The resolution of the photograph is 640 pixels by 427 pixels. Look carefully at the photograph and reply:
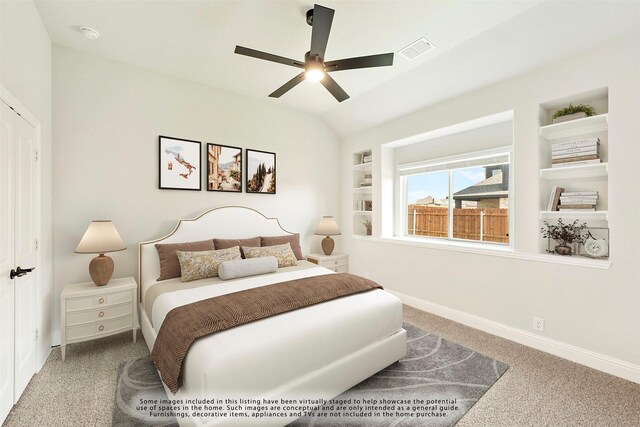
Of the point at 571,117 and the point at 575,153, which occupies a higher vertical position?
the point at 571,117

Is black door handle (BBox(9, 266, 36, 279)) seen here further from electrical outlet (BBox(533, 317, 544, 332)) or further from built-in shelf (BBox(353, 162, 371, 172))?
electrical outlet (BBox(533, 317, 544, 332))

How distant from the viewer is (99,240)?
262 cm

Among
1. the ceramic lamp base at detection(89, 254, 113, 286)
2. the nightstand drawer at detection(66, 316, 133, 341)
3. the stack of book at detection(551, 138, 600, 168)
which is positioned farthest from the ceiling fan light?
the nightstand drawer at detection(66, 316, 133, 341)

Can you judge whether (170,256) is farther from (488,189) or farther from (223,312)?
(488,189)

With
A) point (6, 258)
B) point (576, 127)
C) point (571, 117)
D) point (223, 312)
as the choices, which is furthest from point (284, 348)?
point (576, 127)

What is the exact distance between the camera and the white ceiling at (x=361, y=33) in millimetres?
2211

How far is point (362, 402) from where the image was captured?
1.95 m

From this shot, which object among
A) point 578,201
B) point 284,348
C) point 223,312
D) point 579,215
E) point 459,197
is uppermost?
point 459,197

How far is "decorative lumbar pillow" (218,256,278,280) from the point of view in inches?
109

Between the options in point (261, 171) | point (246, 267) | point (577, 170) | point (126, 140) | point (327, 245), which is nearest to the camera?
point (577, 170)

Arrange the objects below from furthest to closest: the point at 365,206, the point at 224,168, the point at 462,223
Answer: the point at 365,206 < the point at 462,223 < the point at 224,168

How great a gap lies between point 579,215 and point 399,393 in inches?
90.2

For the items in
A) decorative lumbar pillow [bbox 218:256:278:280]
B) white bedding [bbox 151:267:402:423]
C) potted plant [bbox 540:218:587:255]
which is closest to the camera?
white bedding [bbox 151:267:402:423]

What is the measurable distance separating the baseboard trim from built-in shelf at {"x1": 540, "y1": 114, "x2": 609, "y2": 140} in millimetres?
1935
